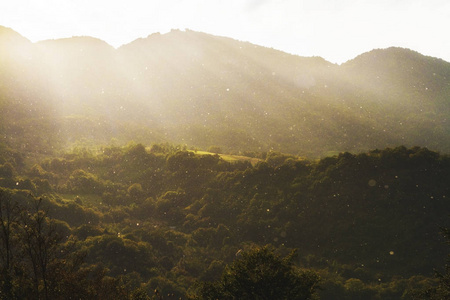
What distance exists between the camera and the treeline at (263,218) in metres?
72.7

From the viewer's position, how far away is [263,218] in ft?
328

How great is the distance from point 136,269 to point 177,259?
12.0 metres

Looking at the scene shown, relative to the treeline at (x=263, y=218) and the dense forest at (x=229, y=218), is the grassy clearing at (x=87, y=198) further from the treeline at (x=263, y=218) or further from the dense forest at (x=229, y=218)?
the dense forest at (x=229, y=218)

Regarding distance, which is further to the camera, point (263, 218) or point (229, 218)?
point (229, 218)

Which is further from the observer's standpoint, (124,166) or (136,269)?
(124,166)

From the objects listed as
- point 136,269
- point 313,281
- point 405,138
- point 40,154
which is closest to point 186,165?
point 40,154

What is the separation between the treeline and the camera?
238 feet

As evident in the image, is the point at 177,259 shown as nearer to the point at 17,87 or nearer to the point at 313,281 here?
the point at 313,281

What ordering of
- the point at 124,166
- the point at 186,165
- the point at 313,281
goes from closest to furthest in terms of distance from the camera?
the point at 313,281 < the point at 186,165 < the point at 124,166

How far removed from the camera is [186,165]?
14162 centimetres

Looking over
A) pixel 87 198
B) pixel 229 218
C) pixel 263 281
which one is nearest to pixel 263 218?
pixel 229 218

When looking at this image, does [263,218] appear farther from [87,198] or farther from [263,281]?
[263,281]

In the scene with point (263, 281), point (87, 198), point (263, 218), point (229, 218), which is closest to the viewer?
point (263, 281)

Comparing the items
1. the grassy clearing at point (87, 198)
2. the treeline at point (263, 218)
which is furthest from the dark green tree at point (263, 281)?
the grassy clearing at point (87, 198)
